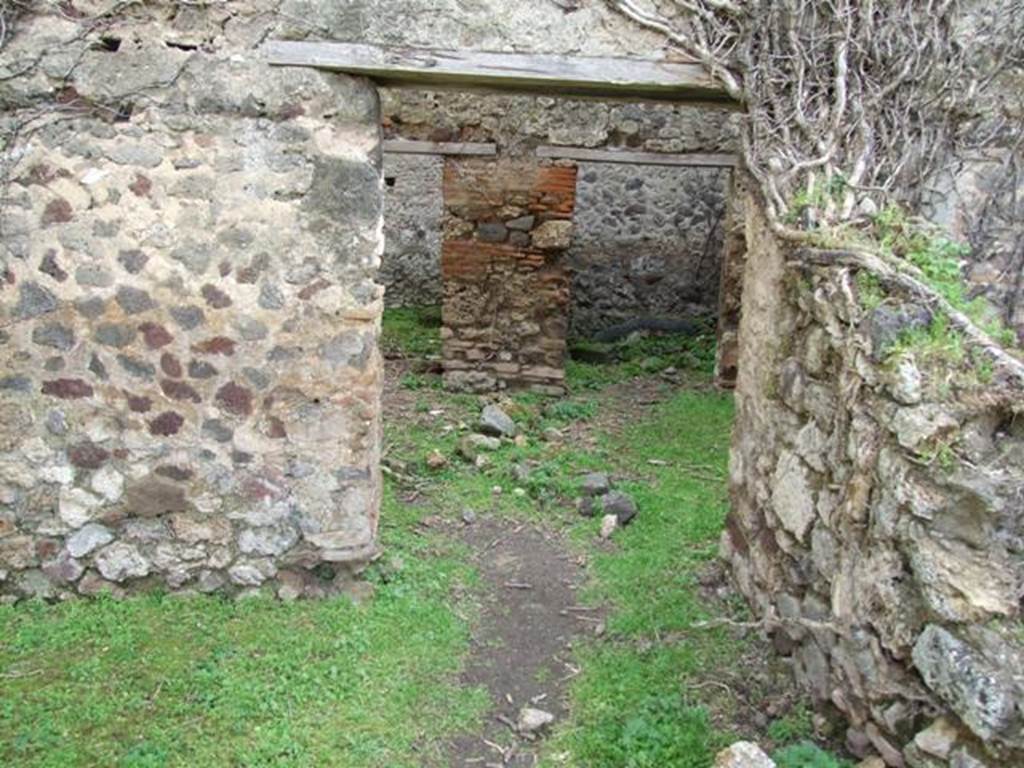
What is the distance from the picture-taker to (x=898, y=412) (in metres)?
2.98

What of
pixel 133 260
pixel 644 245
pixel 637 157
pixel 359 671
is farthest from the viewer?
pixel 644 245

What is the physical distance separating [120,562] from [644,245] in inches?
299

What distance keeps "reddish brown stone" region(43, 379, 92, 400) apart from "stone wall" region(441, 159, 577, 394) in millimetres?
4429

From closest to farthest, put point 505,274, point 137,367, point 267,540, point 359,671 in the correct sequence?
point 359,671 < point 137,367 < point 267,540 < point 505,274

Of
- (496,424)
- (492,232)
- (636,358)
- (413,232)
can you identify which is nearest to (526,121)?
(492,232)

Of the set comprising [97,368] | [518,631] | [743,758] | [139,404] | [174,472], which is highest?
[97,368]

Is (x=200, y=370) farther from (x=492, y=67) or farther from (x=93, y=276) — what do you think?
(x=492, y=67)

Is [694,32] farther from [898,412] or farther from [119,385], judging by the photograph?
[119,385]

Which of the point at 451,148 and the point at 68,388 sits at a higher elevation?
the point at 451,148

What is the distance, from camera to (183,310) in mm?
4297

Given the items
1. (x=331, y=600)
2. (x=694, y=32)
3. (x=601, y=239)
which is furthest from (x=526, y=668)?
(x=601, y=239)

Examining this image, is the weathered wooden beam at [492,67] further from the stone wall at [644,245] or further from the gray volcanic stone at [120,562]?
the stone wall at [644,245]

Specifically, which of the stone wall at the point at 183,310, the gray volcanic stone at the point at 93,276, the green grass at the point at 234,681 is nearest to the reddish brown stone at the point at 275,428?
the stone wall at the point at 183,310

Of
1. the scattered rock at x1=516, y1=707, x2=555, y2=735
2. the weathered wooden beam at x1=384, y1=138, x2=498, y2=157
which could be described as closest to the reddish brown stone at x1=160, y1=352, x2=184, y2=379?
the scattered rock at x1=516, y1=707, x2=555, y2=735
